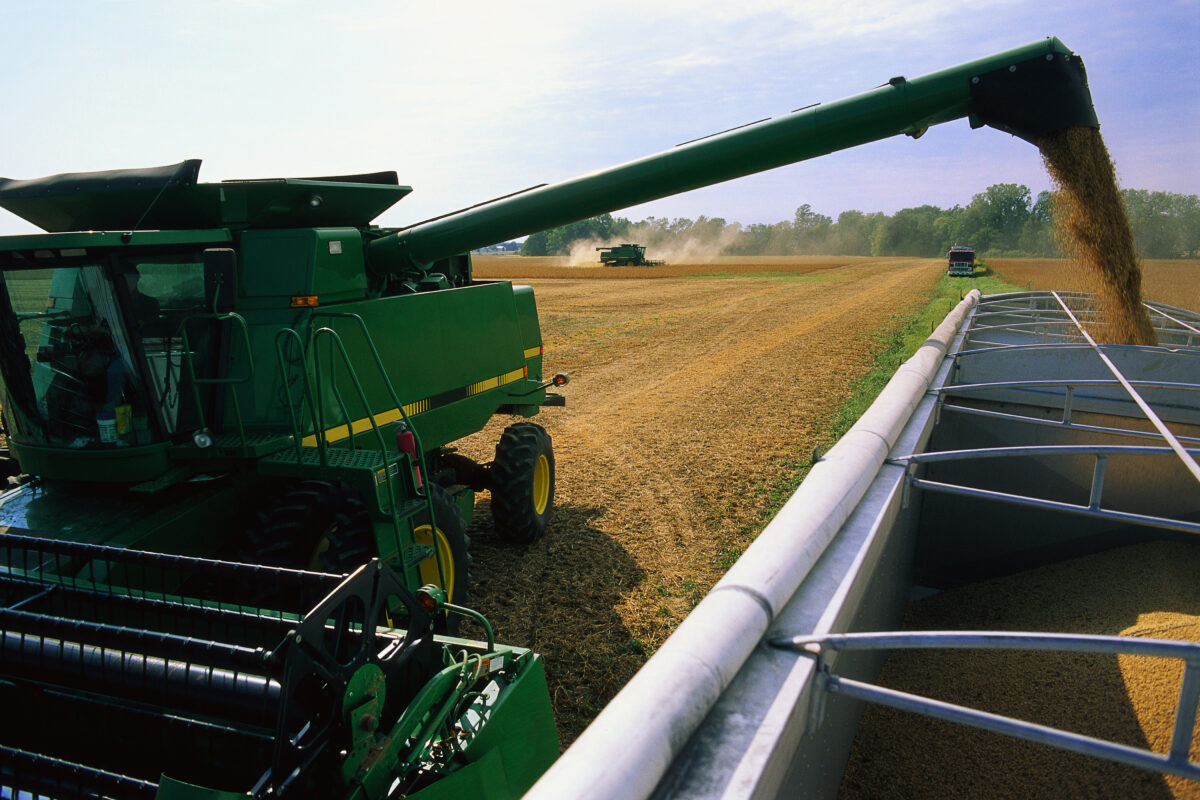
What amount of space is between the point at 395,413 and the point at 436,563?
950 millimetres

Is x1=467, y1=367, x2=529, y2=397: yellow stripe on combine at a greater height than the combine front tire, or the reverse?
x1=467, y1=367, x2=529, y2=397: yellow stripe on combine

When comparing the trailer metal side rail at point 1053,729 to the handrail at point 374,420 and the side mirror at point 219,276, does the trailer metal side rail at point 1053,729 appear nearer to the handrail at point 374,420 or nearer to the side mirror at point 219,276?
the handrail at point 374,420

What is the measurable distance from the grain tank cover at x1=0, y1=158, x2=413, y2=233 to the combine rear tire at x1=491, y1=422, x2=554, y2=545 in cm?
210

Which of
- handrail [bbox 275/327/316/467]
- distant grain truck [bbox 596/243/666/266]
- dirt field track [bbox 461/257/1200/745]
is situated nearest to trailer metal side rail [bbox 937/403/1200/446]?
dirt field track [bbox 461/257/1200/745]

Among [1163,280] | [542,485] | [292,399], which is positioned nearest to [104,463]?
[292,399]

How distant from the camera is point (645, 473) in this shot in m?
7.50

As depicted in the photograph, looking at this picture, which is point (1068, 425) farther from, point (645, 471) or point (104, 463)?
point (104, 463)

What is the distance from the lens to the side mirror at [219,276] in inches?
136

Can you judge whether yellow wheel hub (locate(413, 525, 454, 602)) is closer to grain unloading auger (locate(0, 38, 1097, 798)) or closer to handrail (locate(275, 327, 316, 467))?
grain unloading auger (locate(0, 38, 1097, 798))

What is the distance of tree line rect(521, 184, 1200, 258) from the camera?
4725 centimetres

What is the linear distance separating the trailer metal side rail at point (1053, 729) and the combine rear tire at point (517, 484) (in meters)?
3.72

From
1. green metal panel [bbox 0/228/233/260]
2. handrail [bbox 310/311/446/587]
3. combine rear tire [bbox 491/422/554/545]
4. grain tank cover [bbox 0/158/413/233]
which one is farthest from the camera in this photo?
combine rear tire [bbox 491/422/554/545]

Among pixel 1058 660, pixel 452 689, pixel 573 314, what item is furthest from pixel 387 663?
pixel 573 314

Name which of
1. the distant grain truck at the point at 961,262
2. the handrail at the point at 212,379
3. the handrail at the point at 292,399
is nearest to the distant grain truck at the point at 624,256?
the distant grain truck at the point at 961,262
